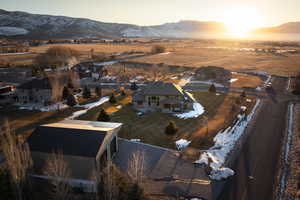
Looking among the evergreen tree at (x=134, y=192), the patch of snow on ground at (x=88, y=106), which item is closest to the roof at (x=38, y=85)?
the patch of snow on ground at (x=88, y=106)

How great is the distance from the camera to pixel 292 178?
16781 millimetres

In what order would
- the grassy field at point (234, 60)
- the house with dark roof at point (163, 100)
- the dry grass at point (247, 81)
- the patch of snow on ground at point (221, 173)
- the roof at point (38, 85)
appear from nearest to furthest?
the patch of snow on ground at point (221, 173), the house with dark roof at point (163, 100), the roof at point (38, 85), the dry grass at point (247, 81), the grassy field at point (234, 60)

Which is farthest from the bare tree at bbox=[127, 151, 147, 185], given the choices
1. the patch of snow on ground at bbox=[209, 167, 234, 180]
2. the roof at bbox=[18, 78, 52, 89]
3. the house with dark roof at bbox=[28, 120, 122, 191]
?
the roof at bbox=[18, 78, 52, 89]

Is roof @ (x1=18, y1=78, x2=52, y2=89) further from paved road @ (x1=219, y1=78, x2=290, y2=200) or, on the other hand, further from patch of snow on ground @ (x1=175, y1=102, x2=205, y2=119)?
paved road @ (x1=219, y1=78, x2=290, y2=200)

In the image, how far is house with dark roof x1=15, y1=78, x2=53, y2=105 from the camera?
35.3 m

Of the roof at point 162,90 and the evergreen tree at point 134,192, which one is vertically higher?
the roof at point 162,90

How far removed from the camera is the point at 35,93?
117 ft

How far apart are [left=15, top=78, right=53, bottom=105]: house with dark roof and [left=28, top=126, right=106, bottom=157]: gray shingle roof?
18637 millimetres

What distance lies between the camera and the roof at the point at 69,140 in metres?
16.0

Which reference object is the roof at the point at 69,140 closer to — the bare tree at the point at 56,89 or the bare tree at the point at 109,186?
the bare tree at the point at 109,186

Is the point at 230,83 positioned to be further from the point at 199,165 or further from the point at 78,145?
the point at 78,145

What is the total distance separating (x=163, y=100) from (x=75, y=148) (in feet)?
60.4

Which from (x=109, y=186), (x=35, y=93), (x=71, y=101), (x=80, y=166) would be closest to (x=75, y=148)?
(x=80, y=166)

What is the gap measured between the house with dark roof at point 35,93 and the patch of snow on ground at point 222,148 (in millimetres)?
24462
